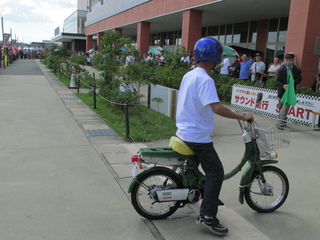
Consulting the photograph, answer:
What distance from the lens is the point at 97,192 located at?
4.21 metres

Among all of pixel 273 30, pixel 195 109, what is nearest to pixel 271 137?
pixel 195 109

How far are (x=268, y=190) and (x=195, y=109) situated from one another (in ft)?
4.78

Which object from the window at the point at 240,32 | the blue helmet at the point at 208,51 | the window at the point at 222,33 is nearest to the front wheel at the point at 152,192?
the blue helmet at the point at 208,51

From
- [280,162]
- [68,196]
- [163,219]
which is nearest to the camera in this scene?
[163,219]

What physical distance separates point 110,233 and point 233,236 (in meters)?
1.29

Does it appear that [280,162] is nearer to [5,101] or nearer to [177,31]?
[5,101]

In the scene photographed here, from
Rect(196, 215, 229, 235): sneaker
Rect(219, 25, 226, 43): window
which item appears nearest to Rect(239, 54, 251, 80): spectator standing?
Rect(196, 215, 229, 235): sneaker

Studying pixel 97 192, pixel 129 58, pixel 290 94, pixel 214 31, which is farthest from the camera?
pixel 214 31

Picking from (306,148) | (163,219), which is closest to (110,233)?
(163,219)

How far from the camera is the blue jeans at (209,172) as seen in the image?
312 centimetres

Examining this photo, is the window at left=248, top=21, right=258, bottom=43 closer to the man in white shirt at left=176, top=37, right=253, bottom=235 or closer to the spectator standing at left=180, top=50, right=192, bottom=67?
the spectator standing at left=180, top=50, right=192, bottom=67

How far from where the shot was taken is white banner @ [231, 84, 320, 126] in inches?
343

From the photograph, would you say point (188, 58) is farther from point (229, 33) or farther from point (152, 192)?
point (152, 192)

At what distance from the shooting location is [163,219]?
141 inches
